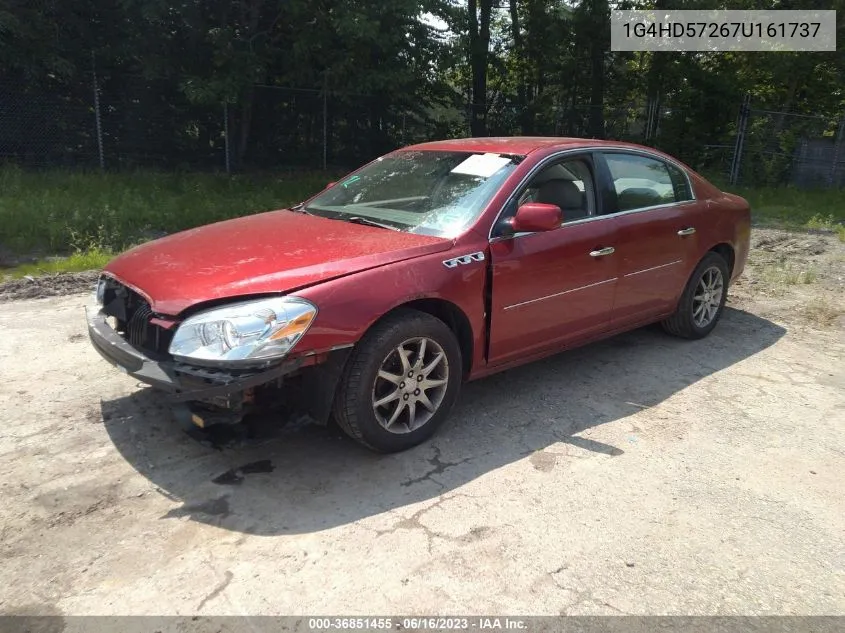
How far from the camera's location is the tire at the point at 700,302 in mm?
5316

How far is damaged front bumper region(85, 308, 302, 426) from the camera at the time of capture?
2.88m

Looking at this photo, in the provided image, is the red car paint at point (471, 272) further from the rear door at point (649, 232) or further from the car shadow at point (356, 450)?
the car shadow at point (356, 450)

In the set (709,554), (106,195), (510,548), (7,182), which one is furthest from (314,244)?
(7,182)

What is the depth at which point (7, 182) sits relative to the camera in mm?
9961

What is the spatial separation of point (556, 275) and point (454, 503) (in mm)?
1668

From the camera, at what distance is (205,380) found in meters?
2.90

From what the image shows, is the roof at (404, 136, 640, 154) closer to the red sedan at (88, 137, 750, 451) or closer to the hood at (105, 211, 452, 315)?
the red sedan at (88, 137, 750, 451)

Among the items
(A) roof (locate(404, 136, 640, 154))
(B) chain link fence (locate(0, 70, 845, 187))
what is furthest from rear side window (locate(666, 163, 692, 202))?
(B) chain link fence (locate(0, 70, 845, 187))

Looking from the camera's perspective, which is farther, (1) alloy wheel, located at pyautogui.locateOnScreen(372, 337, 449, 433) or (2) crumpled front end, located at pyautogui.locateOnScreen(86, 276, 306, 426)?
(1) alloy wheel, located at pyautogui.locateOnScreen(372, 337, 449, 433)

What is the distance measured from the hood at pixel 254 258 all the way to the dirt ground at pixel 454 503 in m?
0.88

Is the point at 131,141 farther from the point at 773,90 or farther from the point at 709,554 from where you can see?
the point at 773,90

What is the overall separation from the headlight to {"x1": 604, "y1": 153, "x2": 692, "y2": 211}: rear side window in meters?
2.68

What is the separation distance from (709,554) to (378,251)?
6.90 feet

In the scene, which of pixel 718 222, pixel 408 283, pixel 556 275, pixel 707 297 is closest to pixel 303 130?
pixel 718 222
